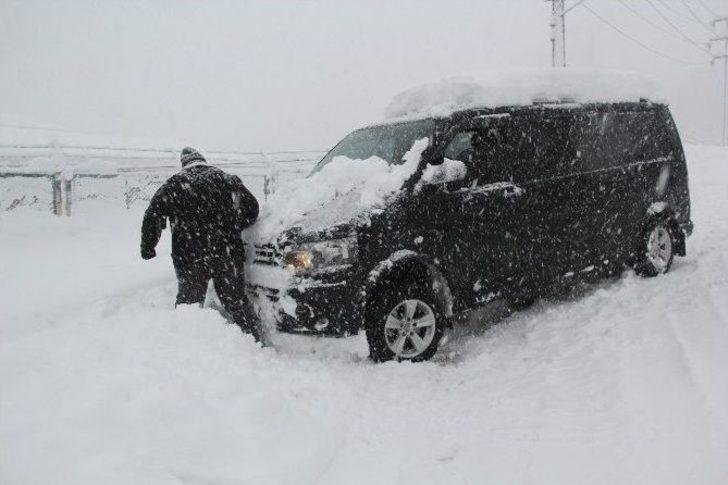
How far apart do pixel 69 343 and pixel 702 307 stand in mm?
4988

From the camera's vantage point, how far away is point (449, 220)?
4.76 m

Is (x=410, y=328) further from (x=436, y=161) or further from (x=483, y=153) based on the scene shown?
(x=483, y=153)

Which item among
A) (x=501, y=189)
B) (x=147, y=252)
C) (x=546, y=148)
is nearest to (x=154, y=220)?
(x=147, y=252)

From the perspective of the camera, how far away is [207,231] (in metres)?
4.82

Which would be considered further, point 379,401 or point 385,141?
point 385,141

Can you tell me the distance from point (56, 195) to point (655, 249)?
9.73 m

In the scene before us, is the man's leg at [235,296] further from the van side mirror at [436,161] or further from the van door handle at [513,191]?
the van door handle at [513,191]

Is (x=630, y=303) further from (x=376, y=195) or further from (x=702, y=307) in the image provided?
(x=376, y=195)

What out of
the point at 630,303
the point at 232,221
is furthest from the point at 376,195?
the point at 630,303

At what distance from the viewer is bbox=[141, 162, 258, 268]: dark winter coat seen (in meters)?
4.81

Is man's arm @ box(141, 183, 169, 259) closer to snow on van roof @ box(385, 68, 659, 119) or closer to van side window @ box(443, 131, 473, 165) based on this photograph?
snow on van roof @ box(385, 68, 659, 119)

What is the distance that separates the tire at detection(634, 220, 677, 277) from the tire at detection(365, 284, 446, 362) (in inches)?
116

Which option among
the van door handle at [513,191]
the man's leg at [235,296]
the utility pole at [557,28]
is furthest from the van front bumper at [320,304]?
the utility pole at [557,28]

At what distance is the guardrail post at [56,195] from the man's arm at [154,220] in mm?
6635
